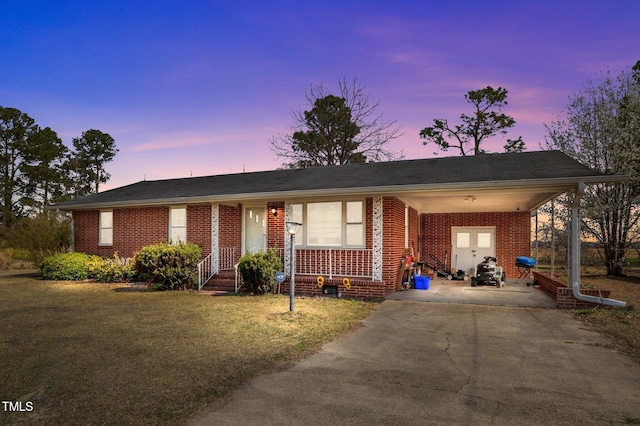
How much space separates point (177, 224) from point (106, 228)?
409 cm

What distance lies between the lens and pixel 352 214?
447 inches

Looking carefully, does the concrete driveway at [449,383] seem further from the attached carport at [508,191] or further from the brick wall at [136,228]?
the brick wall at [136,228]

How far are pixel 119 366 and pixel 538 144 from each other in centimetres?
1962

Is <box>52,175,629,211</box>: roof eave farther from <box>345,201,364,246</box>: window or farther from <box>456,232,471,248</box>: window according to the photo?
<box>456,232,471,248</box>: window

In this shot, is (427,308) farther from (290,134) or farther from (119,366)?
(290,134)

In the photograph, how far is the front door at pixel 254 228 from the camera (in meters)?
13.4

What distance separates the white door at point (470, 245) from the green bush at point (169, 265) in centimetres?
1087

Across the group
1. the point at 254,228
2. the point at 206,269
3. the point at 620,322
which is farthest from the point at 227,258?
the point at 620,322

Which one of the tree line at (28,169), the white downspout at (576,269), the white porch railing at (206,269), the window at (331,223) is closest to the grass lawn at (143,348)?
the white porch railing at (206,269)

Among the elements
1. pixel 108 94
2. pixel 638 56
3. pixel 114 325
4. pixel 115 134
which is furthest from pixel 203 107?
pixel 115 134

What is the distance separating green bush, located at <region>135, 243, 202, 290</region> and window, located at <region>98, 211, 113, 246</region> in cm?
453

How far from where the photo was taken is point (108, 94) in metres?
16.8

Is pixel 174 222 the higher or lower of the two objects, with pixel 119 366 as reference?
higher

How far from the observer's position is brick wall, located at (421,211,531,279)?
51.3 ft
